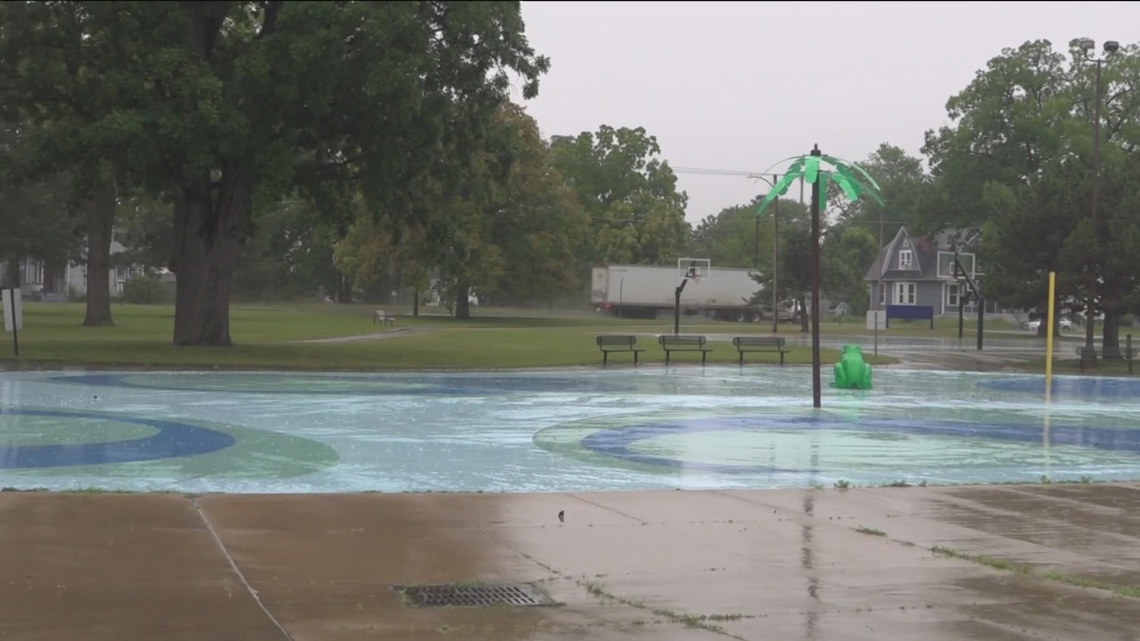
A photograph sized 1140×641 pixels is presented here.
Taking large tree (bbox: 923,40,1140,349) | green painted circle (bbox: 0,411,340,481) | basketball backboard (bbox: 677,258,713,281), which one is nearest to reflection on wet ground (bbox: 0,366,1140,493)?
green painted circle (bbox: 0,411,340,481)

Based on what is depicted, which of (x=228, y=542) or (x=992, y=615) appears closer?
(x=992, y=615)

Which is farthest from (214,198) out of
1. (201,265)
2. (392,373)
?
(392,373)

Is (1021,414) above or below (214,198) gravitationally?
below

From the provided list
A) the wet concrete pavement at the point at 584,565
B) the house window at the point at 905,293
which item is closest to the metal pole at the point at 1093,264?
the wet concrete pavement at the point at 584,565

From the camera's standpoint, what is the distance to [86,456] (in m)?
15.2

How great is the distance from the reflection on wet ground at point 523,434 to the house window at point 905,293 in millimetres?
76955

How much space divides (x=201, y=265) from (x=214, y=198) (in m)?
2.90

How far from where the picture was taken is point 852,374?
99.2 feet

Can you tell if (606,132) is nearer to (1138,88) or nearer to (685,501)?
(1138,88)

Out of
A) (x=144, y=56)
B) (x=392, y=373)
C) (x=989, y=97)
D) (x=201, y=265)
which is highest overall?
(x=989, y=97)

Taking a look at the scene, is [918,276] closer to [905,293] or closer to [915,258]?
[915,258]

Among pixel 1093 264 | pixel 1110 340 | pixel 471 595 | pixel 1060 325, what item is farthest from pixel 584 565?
pixel 1060 325

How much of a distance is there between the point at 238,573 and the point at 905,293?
10309cm

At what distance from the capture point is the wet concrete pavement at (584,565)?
7.52 m
